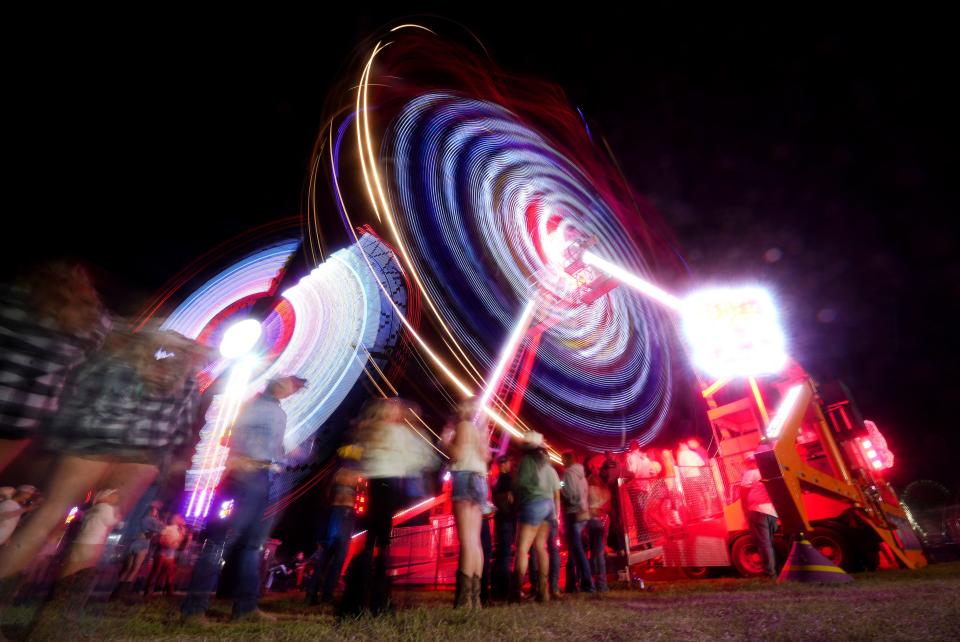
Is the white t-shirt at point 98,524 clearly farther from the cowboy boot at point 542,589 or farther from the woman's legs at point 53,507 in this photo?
the cowboy boot at point 542,589

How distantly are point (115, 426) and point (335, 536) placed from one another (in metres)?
4.14

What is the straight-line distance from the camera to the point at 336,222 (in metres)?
11.6

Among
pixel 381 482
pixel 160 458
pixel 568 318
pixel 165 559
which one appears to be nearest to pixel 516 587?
pixel 381 482

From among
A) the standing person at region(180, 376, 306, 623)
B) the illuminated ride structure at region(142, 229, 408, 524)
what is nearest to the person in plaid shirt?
the standing person at region(180, 376, 306, 623)

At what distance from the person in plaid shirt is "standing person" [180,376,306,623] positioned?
1.80ft

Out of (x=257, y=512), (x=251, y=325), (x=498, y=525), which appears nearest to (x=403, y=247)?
(x=251, y=325)

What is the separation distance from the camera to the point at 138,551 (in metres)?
7.70

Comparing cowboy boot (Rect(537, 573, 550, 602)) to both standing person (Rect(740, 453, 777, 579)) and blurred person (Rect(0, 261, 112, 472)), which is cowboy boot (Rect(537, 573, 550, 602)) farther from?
blurred person (Rect(0, 261, 112, 472))

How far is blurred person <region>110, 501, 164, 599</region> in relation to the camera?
7.40 metres

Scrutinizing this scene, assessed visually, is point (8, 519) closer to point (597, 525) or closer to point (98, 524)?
point (98, 524)

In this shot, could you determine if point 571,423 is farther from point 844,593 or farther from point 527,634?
point 527,634

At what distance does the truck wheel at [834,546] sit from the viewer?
6.61 metres

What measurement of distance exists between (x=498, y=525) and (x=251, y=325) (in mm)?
9762

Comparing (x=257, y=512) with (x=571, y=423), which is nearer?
(x=257, y=512)
